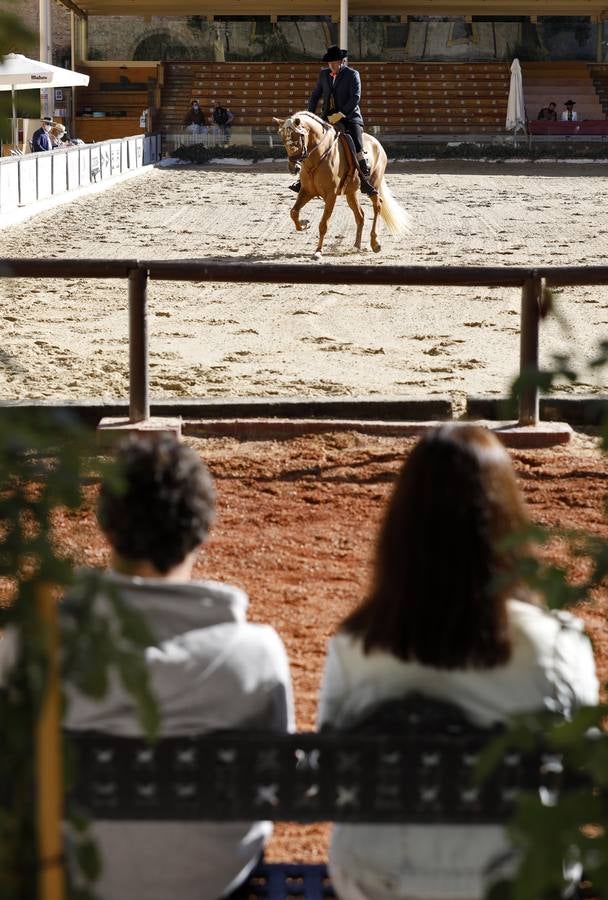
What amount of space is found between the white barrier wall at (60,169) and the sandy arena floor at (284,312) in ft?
2.19

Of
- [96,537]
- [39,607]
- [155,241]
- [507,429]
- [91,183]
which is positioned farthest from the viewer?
[91,183]

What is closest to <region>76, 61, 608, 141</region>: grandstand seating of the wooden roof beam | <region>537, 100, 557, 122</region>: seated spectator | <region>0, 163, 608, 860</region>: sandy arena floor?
<region>537, 100, 557, 122</region>: seated spectator

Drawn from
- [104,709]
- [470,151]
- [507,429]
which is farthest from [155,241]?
[470,151]

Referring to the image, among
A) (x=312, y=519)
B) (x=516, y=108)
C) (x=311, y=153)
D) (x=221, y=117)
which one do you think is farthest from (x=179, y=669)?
(x=516, y=108)

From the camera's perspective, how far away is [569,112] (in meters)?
43.8

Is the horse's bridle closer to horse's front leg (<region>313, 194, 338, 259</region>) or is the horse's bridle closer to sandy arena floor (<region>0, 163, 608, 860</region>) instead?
horse's front leg (<region>313, 194, 338, 259</region>)

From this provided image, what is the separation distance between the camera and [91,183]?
26266 mm

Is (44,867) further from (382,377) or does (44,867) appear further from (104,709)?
(382,377)

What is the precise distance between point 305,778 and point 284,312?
1039 centimetres

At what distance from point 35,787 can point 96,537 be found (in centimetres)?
431

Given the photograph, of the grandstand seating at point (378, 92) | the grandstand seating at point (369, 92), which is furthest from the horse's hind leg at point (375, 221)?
the grandstand seating at point (378, 92)

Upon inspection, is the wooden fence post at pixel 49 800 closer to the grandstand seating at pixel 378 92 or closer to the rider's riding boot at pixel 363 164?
the rider's riding boot at pixel 363 164

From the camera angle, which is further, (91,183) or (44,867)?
(91,183)

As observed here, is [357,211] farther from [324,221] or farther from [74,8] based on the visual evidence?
[74,8]
